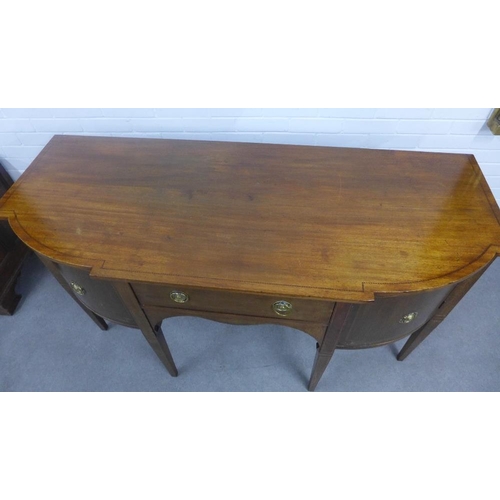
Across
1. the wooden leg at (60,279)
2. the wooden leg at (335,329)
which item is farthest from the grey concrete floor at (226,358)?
the wooden leg at (335,329)

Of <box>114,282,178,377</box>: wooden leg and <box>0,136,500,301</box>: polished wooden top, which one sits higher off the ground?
<box>0,136,500,301</box>: polished wooden top

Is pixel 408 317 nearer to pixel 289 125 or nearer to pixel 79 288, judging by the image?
pixel 289 125

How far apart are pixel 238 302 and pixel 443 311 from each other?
26.7 inches

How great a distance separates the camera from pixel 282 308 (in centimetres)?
91

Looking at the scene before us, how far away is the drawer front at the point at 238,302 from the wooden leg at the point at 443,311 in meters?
0.39

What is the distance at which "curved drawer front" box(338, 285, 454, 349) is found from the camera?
901mm

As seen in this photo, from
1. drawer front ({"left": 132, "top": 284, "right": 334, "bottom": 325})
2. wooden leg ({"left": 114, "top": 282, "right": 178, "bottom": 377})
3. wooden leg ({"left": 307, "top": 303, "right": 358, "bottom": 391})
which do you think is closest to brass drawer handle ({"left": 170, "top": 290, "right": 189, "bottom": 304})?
drawer front ({"left": 132, "top": 284, "right": 334, "bottom": 325})

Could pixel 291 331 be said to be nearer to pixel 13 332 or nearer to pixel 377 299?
pixel 377 299

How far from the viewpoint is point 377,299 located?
2.88 ft

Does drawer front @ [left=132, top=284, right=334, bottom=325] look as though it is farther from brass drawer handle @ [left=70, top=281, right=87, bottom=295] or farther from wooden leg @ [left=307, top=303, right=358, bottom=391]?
brass drawer handle @ [left=70, top=281, right=87, bottom=295]

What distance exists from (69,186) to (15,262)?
92 centimetres

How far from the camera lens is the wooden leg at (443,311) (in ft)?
3.11

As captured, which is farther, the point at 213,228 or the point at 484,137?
the point at 484,137
